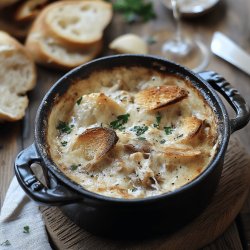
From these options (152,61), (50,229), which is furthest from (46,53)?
(50,229)

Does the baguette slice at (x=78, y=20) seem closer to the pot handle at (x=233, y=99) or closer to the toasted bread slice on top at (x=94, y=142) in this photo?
the pot handle at (x=233, y=99)

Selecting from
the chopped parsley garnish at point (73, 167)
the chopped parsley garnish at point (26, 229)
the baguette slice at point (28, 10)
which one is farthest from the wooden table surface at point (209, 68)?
the chopped parsley garnish at point (73, 167)

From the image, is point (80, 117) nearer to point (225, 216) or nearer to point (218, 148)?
point (218, 148)

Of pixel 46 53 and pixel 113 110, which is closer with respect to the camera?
pixel 113 110

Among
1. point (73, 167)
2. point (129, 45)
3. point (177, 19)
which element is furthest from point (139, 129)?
point (177, 19)

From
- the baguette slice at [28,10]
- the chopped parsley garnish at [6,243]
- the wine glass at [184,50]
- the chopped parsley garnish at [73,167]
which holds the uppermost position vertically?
the chopped parsley garnish at [73,167]

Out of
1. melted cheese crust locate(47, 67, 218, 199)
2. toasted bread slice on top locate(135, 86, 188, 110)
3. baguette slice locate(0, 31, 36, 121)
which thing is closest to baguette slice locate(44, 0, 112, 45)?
baguette slice locate(0, 31, 36, 121)

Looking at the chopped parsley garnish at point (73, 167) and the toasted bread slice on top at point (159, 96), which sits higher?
the toasted bread slice on top at point (159, 96)
